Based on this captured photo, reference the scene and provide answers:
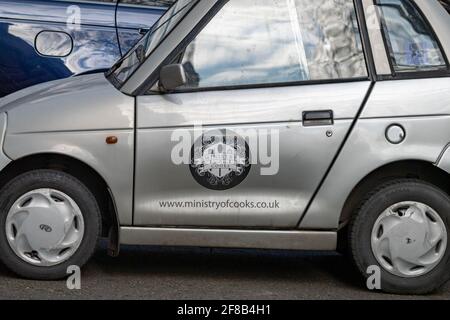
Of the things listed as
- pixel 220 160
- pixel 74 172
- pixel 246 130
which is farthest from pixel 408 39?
pixel 74 172

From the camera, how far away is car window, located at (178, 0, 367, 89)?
19.9ft

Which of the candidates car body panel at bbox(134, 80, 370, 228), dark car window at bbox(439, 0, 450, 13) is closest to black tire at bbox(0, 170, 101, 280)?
car body panel at bbox(134, 80, 370, 228)

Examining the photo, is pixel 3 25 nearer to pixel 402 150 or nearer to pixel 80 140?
pixel 80 140

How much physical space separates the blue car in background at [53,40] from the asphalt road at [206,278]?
5.23 ft

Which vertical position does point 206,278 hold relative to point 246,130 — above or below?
below

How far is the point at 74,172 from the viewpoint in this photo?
6.11 metres

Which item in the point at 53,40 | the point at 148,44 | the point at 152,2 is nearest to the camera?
the point at 148,44

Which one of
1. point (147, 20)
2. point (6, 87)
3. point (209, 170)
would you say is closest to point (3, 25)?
point (6, 87)

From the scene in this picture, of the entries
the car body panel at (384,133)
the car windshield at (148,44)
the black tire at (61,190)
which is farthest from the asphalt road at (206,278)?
the car windshield at (148,44)

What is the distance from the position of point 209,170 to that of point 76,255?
36.6 inches

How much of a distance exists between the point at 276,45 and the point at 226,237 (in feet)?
3.89

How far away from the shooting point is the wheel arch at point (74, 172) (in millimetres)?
6051

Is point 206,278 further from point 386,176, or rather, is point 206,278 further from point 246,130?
point 386,176

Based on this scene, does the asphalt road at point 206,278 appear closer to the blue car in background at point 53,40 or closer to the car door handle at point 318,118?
the car door handle at point 318,118
